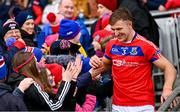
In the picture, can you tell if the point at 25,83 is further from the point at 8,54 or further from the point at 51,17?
the point at 51,17

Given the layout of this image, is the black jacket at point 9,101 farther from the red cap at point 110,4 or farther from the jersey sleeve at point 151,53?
the red cap at point 110,4

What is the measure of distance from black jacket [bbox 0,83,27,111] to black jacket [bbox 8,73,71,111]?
1.06 feet

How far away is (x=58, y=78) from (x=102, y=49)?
47.5 inches

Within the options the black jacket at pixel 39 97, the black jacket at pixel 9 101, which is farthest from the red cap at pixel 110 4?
the black jacket at pixel 9 101

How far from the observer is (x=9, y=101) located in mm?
4703

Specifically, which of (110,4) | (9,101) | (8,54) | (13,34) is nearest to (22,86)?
(9,101)

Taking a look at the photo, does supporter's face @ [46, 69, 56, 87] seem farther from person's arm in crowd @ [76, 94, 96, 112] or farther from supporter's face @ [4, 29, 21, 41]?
supporter's face @ [4, 29, 21, 41]

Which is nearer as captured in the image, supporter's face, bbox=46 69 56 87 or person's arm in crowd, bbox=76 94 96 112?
supporter's face, bbox=46 69 56 87

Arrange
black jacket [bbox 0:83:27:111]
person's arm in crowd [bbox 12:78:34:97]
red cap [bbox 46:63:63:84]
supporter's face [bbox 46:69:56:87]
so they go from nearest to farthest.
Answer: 1. black jacket [bbox 0:83:27:111]
2. person's arm in crowd [bbox 12:78:34:97]
3. supporter's face [bbox 46:69:56:87]
4. red cap [bbox 46:63:63:84]

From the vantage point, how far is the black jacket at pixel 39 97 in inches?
201

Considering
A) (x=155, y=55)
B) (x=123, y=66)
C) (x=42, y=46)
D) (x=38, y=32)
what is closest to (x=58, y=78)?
(x=123, y=66)

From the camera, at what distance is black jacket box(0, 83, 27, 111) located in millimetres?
4676

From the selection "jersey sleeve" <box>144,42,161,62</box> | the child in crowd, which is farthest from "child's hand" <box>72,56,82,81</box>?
"jersey sleeve" <box>144,42,161,62</box>

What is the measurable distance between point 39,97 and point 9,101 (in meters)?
0.48
